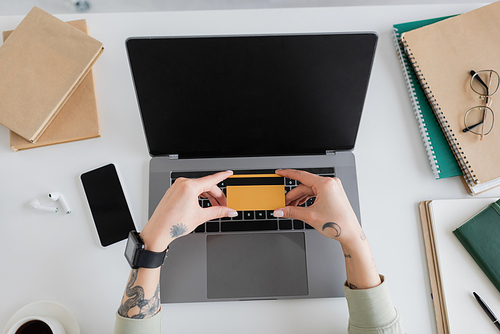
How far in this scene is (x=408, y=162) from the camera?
859mm

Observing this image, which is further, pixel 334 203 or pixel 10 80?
pixel 10 80

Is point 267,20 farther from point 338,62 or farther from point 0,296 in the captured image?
point 0,296

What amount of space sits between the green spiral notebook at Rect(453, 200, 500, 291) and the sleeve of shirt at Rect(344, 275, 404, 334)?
0.29 metres

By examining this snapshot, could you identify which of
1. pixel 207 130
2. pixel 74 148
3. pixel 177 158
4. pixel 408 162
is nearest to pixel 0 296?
pixel 74 148

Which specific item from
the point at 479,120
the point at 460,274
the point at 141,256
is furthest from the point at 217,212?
the point at 479,120

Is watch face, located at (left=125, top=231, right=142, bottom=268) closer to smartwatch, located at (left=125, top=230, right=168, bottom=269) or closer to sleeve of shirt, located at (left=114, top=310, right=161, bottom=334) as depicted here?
smartwatch, located at (left=125, top=230, right=168, bottom=269)

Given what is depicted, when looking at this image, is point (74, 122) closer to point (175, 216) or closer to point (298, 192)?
point (175, 216)

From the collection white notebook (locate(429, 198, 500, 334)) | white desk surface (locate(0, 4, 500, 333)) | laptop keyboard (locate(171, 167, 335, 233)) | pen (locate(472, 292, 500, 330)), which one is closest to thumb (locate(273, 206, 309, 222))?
laptop keyboard (locate(171, 167, 335, 233))

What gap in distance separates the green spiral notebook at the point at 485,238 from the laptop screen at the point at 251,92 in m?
0.37

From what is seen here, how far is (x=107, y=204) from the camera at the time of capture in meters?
0.81

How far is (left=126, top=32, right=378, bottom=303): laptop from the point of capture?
2.29 feet

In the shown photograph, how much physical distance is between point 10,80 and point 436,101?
118 cm

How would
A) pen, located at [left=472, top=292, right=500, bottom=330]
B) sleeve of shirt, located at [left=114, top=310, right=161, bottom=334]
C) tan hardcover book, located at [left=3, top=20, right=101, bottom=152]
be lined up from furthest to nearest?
tan hardcover book, located at [left=3, top=20, right=101, bottom=152] < pen, located at [left=472, top=292, right=500, bottom=330] < sleeve of shirt, located at [left=114, top=310, right=161, bottom=334]

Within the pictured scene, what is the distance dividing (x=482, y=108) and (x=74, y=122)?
1139mm
